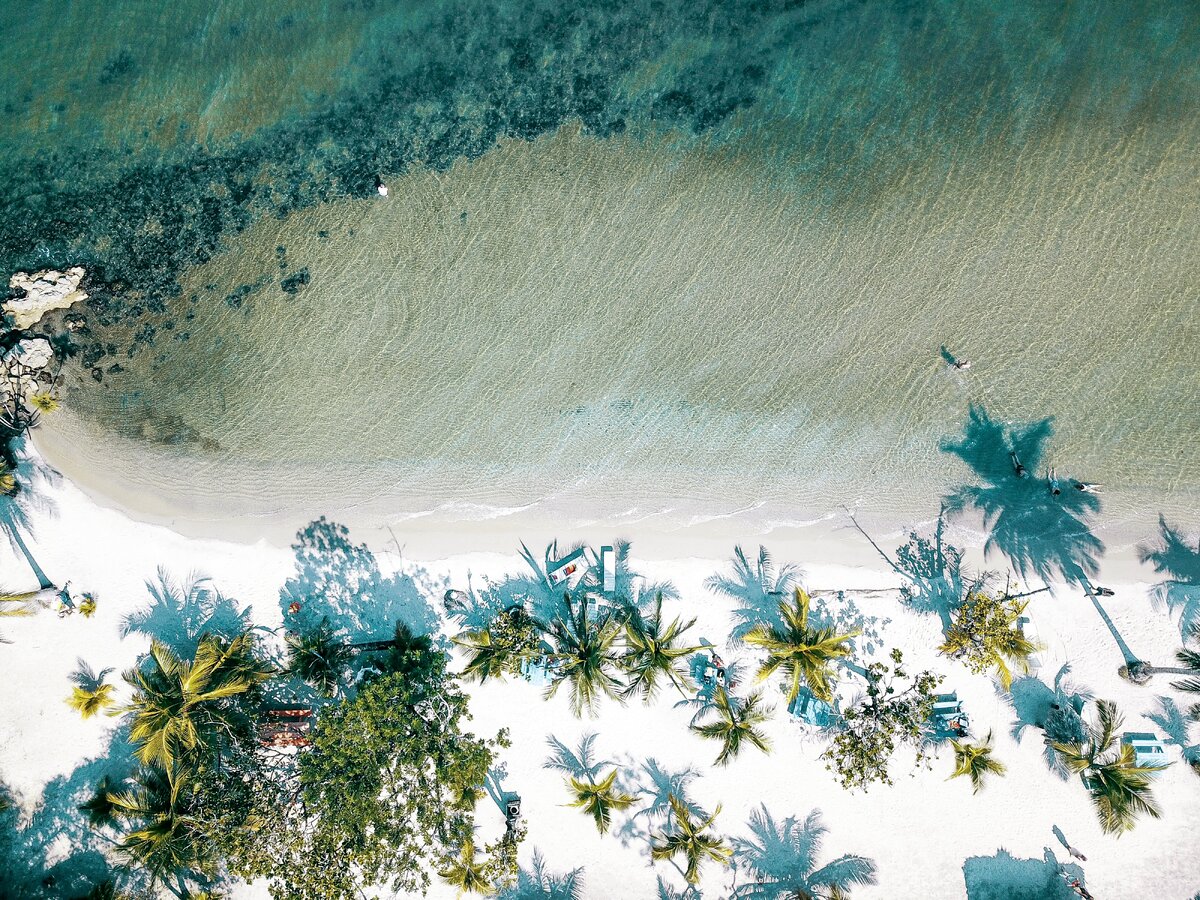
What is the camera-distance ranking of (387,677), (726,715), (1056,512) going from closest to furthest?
(387,677)
(726,715)
(1056,512)

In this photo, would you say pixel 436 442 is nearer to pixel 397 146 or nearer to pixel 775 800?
pixel 397 146

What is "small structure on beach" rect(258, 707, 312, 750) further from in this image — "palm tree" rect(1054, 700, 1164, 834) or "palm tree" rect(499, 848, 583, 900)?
"palm tree" rect(1054, 700, 1164, 834)

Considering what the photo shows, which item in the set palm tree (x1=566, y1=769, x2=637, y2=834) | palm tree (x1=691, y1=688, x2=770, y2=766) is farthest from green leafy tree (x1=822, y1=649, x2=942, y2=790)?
palm tree (x1=566, y1=769, x2=637, y2=834)

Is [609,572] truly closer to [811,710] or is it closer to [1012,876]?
[811,710]

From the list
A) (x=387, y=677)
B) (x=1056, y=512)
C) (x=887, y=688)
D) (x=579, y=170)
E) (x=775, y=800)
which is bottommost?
(x=775, y=800)

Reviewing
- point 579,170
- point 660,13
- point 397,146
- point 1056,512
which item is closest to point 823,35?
point 660,13

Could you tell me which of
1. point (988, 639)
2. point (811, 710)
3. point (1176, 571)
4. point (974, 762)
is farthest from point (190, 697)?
point (1176, 571)

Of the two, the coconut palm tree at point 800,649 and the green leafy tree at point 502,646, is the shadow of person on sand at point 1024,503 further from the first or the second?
the green leafy tree at point 502,646
